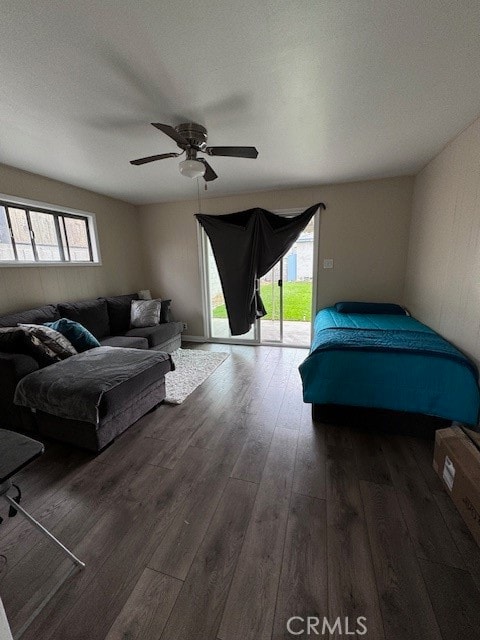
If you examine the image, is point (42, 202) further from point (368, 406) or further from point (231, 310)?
point (368, 406)

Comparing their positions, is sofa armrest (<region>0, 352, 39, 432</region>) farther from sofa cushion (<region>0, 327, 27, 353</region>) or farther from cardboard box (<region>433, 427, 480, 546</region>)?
cardboard box (<region>433, 427, 480, 546</region>)

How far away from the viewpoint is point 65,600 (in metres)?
1.04

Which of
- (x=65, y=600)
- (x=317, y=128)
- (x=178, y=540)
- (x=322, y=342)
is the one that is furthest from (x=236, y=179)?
(x=65, y=600)

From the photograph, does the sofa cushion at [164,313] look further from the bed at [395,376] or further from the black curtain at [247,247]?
the bed at [395,376]

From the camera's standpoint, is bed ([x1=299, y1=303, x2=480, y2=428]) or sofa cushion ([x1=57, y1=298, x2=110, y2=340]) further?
sofa cushion ([x1=57, y1=298, x2=110, y2=340])

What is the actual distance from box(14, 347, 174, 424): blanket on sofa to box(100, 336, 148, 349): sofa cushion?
0.74 meters

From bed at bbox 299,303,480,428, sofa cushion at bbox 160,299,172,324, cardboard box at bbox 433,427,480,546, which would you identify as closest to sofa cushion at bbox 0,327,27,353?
sofa cushion at bbox 160,299,172,324

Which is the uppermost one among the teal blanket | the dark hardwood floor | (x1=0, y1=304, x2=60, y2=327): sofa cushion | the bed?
(x1=0, y1=304, x2=60, y2=327): sofa cushion

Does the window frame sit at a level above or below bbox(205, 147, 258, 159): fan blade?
below

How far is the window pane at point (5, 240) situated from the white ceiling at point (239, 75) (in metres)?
0.56

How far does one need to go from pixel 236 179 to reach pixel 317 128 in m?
1.41

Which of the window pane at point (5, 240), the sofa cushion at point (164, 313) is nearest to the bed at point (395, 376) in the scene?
the sofa cushion at point (164, 313)

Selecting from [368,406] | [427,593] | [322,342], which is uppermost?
[322,342]

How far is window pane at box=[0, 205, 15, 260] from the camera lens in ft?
8.88
